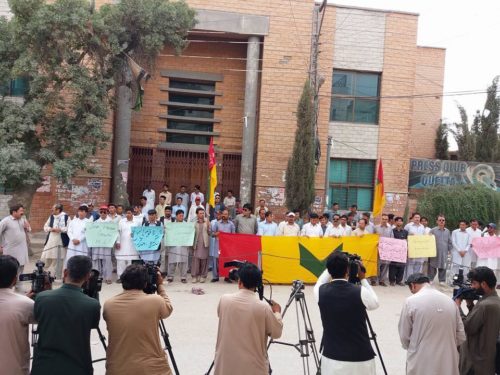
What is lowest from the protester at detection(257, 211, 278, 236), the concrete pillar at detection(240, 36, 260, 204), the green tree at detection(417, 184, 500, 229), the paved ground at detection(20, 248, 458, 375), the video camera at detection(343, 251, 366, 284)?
the paved ground at detection(20, 248, 458, 375)

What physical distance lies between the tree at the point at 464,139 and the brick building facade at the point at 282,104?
20.9ft

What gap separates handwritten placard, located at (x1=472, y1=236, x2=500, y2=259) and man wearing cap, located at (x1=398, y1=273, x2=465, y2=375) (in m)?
8.96

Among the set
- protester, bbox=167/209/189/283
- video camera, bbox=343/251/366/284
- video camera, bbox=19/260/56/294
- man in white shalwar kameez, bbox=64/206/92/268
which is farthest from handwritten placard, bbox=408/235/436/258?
video camera, bbox=19/260/56/294

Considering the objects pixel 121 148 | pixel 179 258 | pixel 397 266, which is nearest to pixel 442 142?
pixel 397 266

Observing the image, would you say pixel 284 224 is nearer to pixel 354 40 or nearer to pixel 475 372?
pixel 475 372

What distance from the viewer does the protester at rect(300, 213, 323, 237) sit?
13.2 metres

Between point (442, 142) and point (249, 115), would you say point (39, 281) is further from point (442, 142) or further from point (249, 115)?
point (442, 142)

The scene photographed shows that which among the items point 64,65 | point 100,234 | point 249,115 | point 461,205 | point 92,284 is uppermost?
point 64,65

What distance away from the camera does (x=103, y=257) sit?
12.3m

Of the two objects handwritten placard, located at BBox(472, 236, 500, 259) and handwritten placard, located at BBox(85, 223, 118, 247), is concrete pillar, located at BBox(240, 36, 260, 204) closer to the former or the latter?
handwritten placard, located at BBox(85, 223, 118, 247)

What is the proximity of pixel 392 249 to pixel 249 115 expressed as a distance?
9108 millimetres

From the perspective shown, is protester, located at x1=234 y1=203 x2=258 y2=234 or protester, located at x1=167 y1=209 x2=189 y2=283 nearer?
protester, located at x1=167 y1=209 x2=189 y2=283

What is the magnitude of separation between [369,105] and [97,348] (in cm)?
1713

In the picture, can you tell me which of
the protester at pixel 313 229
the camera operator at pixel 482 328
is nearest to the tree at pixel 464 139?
the protester at pixel 313 229
